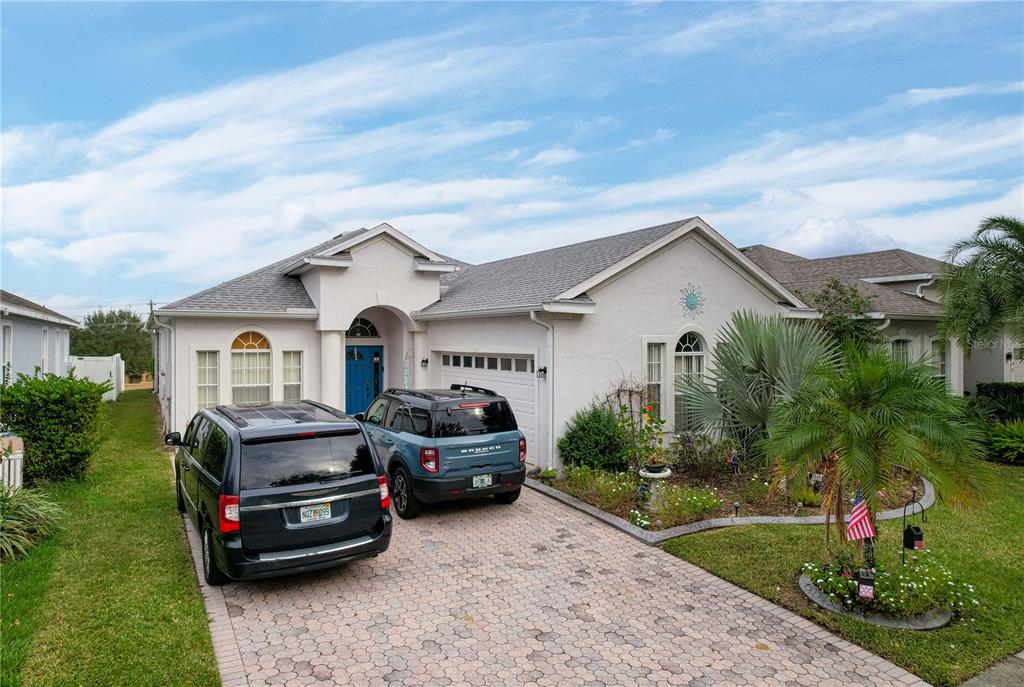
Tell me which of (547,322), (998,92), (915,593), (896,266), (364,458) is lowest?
(915,593)

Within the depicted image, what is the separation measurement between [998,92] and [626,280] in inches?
320

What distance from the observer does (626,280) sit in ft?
41.3

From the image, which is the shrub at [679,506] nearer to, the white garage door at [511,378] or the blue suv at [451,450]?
the blue suv at [451,450]

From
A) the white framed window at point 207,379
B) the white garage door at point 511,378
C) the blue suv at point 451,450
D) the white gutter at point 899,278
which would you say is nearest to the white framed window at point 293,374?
the white framed window at point 207,379

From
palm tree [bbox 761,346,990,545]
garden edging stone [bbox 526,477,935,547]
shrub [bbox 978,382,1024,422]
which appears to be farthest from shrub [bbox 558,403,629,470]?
shrub [bbox 978,382,1024,422]

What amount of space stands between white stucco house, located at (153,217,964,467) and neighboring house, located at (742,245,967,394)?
11 centimetres

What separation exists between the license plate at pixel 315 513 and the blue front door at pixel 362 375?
38.5 ft

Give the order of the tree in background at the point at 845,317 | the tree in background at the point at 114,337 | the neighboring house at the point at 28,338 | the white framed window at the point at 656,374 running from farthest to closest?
the tree in background at the point at 114,337
the neighboring house at the point at 28,338
the tree in background at the point at 845,317
the white framed window at the point at 656,374

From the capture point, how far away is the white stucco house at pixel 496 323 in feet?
39.9

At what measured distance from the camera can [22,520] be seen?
7734 mm

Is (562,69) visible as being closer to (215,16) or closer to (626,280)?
(626,280)

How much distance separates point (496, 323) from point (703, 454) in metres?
5.15

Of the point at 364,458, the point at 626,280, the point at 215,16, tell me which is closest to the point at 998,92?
the point at 626,280

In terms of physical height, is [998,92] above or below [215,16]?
below
